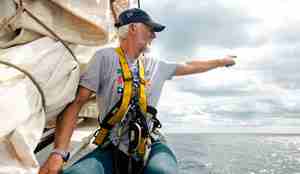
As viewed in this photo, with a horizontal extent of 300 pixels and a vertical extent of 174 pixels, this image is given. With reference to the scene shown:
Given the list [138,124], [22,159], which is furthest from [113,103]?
[22,159]

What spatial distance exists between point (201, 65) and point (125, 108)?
56 centimetres

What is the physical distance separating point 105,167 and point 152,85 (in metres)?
0.51

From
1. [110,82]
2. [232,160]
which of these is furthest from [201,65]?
[232,160]

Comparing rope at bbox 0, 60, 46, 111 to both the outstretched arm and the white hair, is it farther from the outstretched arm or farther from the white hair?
the outstretched arm

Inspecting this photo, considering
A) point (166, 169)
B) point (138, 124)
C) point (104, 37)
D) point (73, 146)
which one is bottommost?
point (73, 146)

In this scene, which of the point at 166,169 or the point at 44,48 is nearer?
the point at 44,48

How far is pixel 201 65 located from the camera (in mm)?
2207

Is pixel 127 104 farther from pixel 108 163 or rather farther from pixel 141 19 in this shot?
pixel 141 19

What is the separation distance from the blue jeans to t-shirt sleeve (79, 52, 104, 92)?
0.33 m

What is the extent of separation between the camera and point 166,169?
1.78 metres

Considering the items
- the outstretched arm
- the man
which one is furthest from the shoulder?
the outstretched arm

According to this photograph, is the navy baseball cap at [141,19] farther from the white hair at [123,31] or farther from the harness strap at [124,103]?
the harness strap at [124,103]

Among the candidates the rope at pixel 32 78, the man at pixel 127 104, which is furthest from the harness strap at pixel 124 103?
Result: the rope at pixel 32 78

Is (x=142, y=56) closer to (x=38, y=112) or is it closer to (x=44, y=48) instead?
(x=44, y=48)
